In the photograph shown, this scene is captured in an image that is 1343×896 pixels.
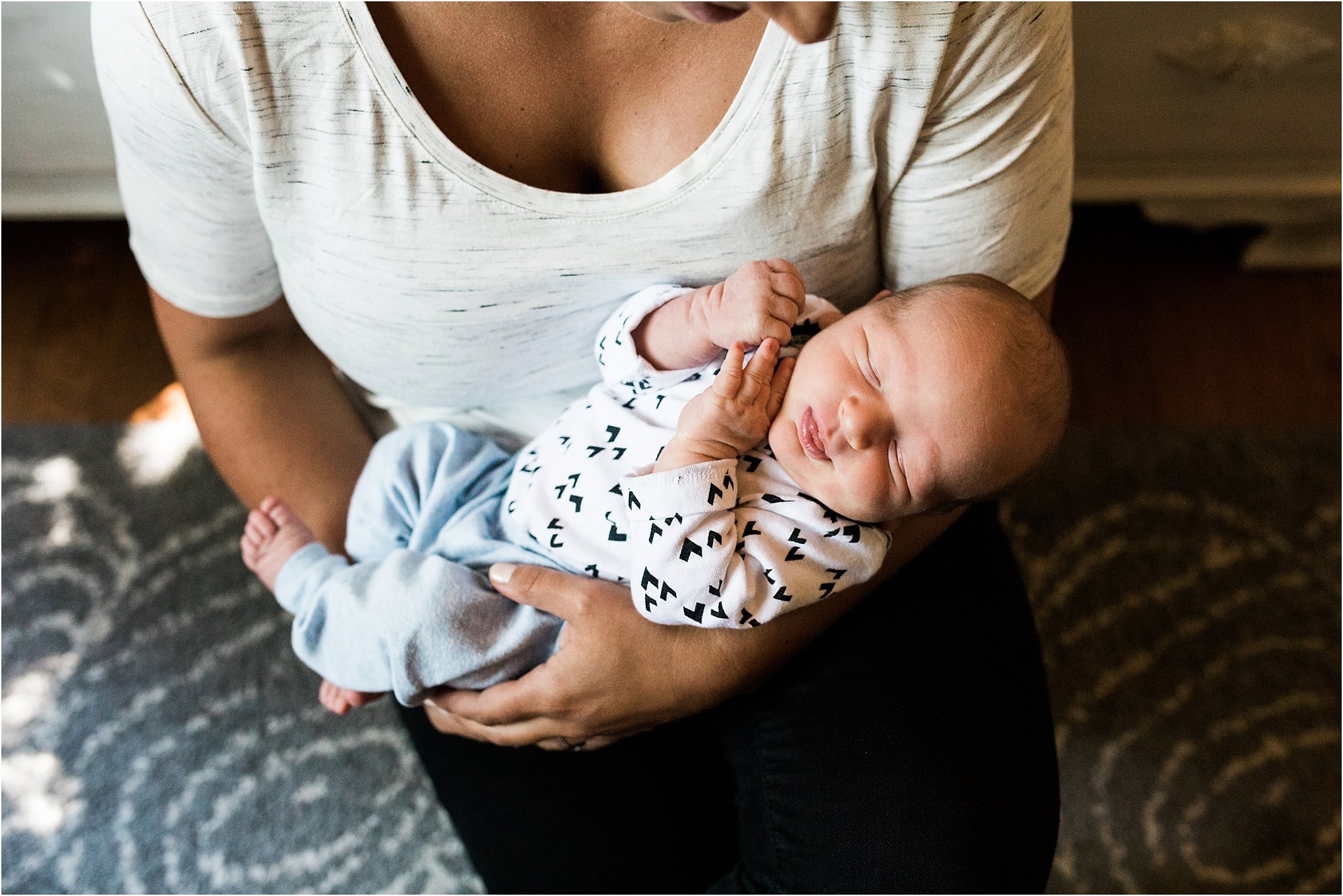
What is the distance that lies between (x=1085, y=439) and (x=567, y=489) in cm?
105

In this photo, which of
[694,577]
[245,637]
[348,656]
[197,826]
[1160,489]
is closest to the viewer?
[694,577]

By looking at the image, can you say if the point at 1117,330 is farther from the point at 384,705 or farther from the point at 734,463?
the point at 384,705

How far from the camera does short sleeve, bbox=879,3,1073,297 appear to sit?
72 cm

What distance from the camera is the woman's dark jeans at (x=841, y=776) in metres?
0.85

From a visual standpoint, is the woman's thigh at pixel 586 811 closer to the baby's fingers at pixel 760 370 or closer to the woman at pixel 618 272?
the woman at pixel 618 272

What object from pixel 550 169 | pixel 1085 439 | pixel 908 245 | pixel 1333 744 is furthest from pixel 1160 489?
pixel 550 169

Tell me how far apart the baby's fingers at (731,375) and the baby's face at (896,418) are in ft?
0.20

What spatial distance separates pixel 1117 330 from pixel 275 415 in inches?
53.4

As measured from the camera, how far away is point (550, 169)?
30.8 inches

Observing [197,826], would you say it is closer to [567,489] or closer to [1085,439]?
[567,489]

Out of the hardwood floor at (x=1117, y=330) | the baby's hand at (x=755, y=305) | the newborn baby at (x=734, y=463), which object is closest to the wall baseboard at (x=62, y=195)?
the hardwood floor at (x=1117, y=330)

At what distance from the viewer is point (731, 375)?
756 millimetres

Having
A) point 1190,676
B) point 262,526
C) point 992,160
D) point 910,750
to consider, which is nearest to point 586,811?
point 910,750

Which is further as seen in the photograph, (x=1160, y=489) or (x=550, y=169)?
(x=1160, y=489)
